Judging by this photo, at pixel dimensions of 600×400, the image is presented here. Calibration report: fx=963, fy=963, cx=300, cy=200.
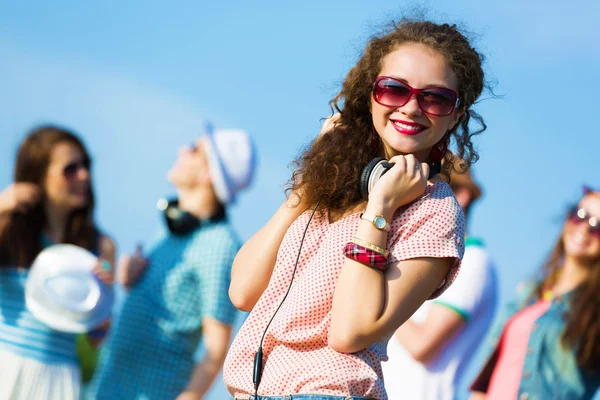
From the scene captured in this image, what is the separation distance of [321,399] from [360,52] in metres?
1.09

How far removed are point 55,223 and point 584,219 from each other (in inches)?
123

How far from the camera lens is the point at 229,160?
5.87 meters

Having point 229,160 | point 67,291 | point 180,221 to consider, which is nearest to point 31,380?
point 67,291

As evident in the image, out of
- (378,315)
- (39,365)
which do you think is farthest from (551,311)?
(378,315)

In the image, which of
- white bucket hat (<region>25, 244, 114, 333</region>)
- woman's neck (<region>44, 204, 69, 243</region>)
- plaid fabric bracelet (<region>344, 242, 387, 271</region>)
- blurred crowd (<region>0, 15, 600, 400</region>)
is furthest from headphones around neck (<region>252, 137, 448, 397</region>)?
woman's neck (<region>44, 204, 69, 243</region>)

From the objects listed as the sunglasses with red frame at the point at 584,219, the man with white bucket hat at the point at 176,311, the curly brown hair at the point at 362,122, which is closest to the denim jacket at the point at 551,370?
the sunglasses with red frame at the point at 584,219

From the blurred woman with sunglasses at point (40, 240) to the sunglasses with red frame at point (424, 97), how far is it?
10.5 feet

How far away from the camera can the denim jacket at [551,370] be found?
513cm

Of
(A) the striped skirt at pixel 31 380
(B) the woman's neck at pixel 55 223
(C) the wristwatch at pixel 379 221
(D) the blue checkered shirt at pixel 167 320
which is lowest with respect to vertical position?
(A) the striped skirt at pixel 31 380

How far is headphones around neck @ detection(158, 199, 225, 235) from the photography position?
5.63 meters

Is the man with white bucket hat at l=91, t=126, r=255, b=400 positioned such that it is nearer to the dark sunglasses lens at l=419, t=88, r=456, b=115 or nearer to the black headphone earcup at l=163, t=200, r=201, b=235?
the black headphone earcup at l=163, t=200, r=201, b=235

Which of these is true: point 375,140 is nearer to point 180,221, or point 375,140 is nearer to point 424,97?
point 424,97

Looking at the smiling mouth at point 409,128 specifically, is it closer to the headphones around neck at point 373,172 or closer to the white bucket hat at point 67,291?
the headphones around neck at point 373,172

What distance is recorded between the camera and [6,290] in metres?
5.45
